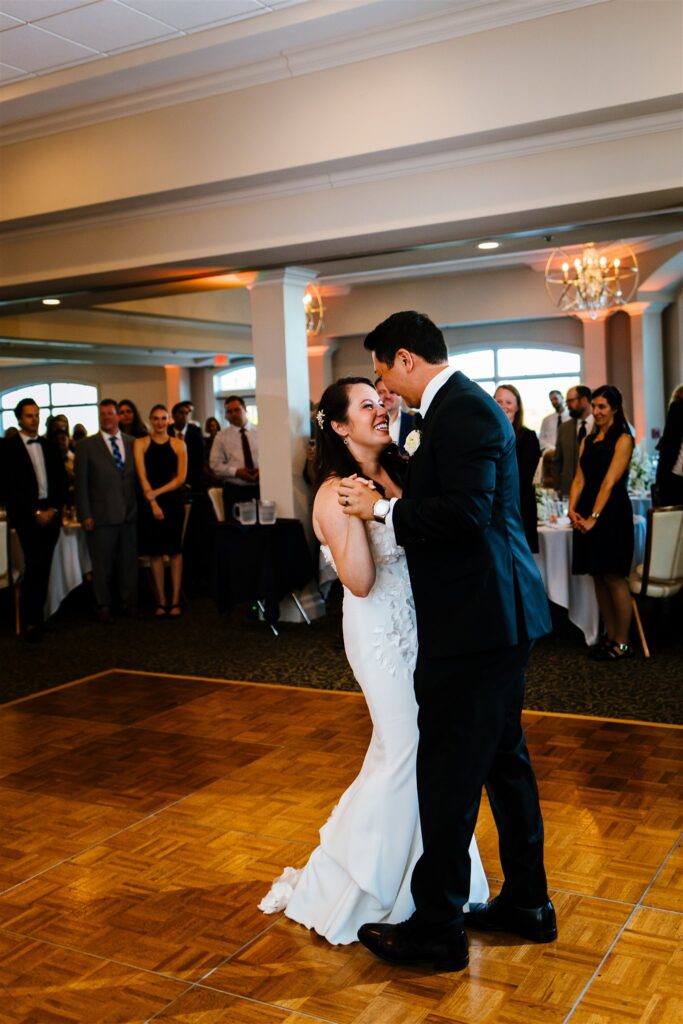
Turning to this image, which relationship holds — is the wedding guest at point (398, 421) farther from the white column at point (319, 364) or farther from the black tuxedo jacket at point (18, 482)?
the white column at point (319, 364)

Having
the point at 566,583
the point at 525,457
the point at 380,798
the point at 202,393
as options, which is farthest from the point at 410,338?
the point at 202,393

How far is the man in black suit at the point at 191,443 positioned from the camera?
10484mm

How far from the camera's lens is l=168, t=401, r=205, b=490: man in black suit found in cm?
1048

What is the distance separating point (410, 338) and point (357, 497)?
409 mm

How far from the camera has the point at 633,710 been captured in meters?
4.78

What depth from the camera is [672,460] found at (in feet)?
23.6

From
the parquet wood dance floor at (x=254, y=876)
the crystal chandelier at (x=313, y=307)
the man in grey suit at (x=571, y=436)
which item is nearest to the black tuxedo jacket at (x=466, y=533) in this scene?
the parquet wood dance floor at (x=254, y=876)

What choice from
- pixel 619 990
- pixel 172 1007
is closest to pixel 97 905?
pixel 172 1007

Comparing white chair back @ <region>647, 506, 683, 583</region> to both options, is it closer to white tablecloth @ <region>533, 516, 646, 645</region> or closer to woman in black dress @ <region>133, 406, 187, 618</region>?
white tablecloth @ <region>533, 516, 646, 645</region>

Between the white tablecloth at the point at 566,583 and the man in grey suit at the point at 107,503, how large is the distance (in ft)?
11.0

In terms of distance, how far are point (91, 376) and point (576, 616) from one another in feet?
50.4

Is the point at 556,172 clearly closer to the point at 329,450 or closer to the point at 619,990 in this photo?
the point at 329,450

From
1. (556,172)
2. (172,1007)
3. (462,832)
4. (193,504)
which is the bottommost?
(172,1007)

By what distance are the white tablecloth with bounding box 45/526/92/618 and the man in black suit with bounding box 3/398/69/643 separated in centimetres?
27
